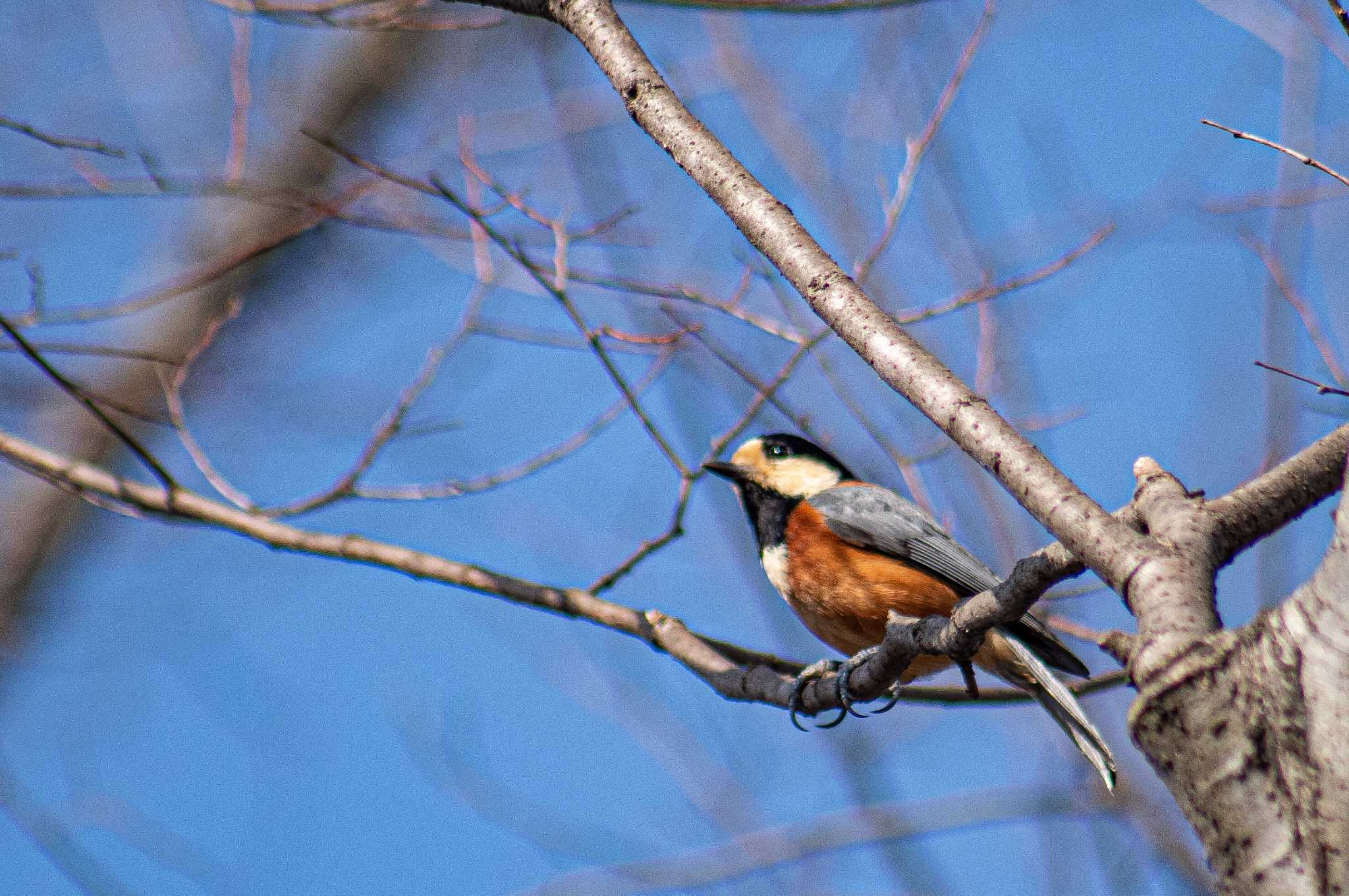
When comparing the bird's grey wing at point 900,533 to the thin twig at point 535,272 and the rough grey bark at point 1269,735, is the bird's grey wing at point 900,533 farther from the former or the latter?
the rough grey bark at point 1269,735

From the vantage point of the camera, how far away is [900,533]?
165 inches

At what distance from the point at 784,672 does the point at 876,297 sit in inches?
77.2

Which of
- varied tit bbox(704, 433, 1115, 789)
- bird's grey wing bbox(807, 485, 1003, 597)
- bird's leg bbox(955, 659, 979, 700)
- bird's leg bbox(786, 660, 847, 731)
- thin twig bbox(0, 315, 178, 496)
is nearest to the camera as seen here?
bird's leg bbox(955, 659, 979, 700)

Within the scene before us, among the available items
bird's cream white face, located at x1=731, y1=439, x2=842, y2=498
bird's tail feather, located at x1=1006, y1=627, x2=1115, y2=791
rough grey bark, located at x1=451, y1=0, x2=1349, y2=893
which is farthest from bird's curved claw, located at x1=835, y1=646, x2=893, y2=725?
bird's cream white face, located at x1=731, y1=439, x2=842, y2=498

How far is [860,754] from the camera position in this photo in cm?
534

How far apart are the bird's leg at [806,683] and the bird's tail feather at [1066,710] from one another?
23.8 inches

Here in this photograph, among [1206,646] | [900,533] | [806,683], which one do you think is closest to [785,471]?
[900,533]

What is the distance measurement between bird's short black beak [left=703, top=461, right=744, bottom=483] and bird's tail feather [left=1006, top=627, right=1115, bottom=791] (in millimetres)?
1475

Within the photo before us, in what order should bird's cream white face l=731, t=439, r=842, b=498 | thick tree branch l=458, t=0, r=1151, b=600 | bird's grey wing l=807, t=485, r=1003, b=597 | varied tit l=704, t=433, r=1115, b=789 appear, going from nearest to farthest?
thick tree branch l=458, t=0, r=1151, b=600
varied tit l=704, t=433, r=1115, b=789
bird's grey wing l=807, t=485, r=1003, b=597
bird's cream white face l=731, t=439, r=842, b=498

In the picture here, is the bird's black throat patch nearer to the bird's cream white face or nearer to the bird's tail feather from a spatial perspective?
the bird's cream white face

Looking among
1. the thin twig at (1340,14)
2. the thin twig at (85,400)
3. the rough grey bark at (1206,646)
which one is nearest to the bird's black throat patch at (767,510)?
the thin twig at (85,400)

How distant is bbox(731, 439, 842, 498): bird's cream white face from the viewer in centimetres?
484

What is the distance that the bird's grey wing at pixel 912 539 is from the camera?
12.4 feet

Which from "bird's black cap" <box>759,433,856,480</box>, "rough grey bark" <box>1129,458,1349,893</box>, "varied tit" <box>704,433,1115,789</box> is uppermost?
"bird's black cap" <box>759,433,856,480</box>
